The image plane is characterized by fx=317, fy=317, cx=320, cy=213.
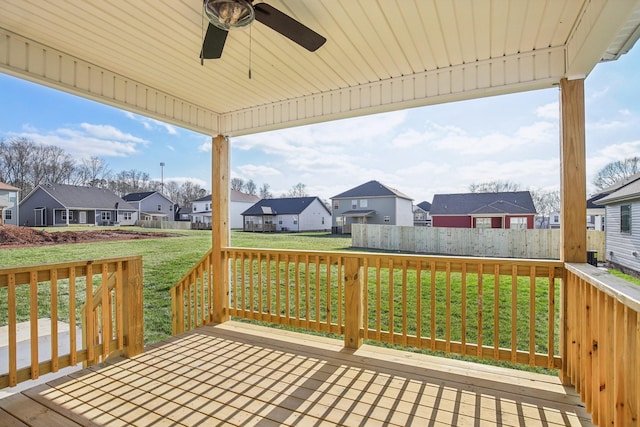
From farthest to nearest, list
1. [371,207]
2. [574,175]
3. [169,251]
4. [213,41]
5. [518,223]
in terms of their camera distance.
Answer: [371,207]
[169,251]
[518,223]
[574,175]
[213,41]

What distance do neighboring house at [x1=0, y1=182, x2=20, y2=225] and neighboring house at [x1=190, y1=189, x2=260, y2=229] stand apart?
1.98 metres

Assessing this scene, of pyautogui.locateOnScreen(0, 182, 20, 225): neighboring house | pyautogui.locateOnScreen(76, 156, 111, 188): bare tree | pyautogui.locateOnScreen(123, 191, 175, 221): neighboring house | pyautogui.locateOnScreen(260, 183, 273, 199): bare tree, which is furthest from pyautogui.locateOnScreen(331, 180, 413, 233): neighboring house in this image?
pyautogui.locateOnScreen(0, 182, 20, 225): neighboring house

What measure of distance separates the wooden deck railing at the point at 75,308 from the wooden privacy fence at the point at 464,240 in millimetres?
2844

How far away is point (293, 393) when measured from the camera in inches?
94.2

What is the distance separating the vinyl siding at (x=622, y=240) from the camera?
174 cm

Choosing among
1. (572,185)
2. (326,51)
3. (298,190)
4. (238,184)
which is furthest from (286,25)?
(298,190)

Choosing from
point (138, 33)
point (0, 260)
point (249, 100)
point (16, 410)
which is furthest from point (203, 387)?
point (249, 100)

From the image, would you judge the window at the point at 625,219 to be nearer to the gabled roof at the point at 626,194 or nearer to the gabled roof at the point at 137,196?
the gabled roof at the point at 626,194

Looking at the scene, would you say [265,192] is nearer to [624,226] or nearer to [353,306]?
[353,306]

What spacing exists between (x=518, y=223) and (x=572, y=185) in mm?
1568

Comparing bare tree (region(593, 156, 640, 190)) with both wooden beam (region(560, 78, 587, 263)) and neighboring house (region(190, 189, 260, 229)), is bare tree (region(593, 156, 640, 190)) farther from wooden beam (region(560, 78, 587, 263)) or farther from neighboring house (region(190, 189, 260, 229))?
neighboring house (region(190, 189, 260, 229))

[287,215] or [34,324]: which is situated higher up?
[287,215]

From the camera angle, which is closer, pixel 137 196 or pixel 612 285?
pixel 612 285

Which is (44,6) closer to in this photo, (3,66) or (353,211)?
(3,66)
